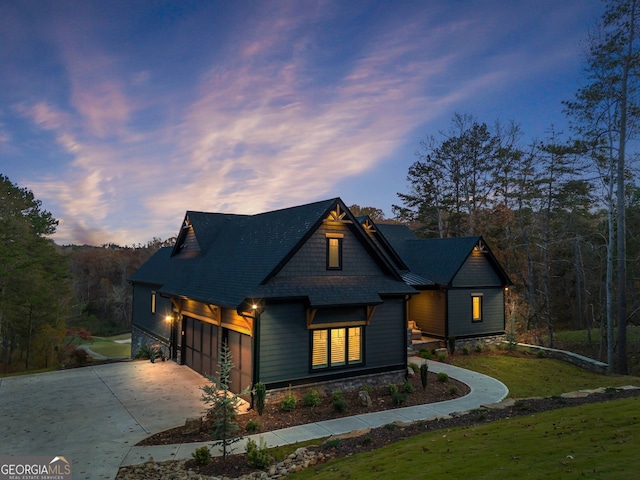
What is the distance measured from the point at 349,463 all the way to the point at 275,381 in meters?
5.21

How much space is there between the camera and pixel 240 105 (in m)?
20.8

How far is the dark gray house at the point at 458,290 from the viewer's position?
72.0 feet

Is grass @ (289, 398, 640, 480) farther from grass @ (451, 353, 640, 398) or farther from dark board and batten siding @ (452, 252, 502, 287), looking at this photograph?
dark board and batten siding @ (452, 252, 502, 287)

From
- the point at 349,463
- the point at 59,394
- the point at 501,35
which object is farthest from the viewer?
the point at 501,35

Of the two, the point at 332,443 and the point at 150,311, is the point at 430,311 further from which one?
the point at 150,311

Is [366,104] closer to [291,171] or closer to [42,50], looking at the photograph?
[291,171]

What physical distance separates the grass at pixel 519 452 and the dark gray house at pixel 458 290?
39.9ft

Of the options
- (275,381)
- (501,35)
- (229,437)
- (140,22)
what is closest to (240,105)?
(140,22)

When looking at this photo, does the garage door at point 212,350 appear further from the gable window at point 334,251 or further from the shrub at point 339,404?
the gable window at point 334,251

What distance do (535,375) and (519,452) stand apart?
12989mm

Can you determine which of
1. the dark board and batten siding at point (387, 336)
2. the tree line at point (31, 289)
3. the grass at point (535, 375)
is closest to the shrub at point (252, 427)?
the dark board and batten siding at point (387, 336)

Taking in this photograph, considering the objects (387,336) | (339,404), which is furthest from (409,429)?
(387,336)

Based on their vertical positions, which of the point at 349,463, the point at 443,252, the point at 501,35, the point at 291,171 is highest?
the point at 501,35

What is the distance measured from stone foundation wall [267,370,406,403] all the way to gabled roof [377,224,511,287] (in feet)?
24.3
